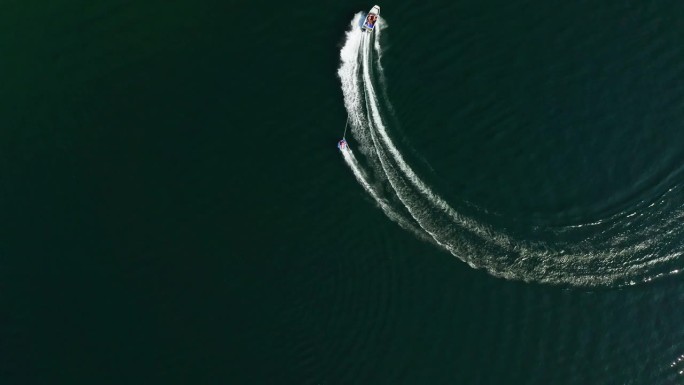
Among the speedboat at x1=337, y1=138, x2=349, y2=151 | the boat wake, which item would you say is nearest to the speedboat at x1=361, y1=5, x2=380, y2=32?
the boat wake

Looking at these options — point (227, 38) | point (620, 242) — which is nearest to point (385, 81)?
point (227, 38)

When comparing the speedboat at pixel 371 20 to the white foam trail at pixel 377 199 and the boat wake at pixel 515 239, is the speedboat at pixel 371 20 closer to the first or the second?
the boat wake at pixel 515 239

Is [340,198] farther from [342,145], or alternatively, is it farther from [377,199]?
[342,145]

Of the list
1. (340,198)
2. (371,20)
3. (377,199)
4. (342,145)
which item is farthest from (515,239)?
(371,20)

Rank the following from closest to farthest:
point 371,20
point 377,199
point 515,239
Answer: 1. point 515,239
2. point 377,199
3. point 371,20

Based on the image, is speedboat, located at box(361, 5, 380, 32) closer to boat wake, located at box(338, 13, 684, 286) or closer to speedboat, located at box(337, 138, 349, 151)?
boat wake, located at box(338, 13, 684, 286)
